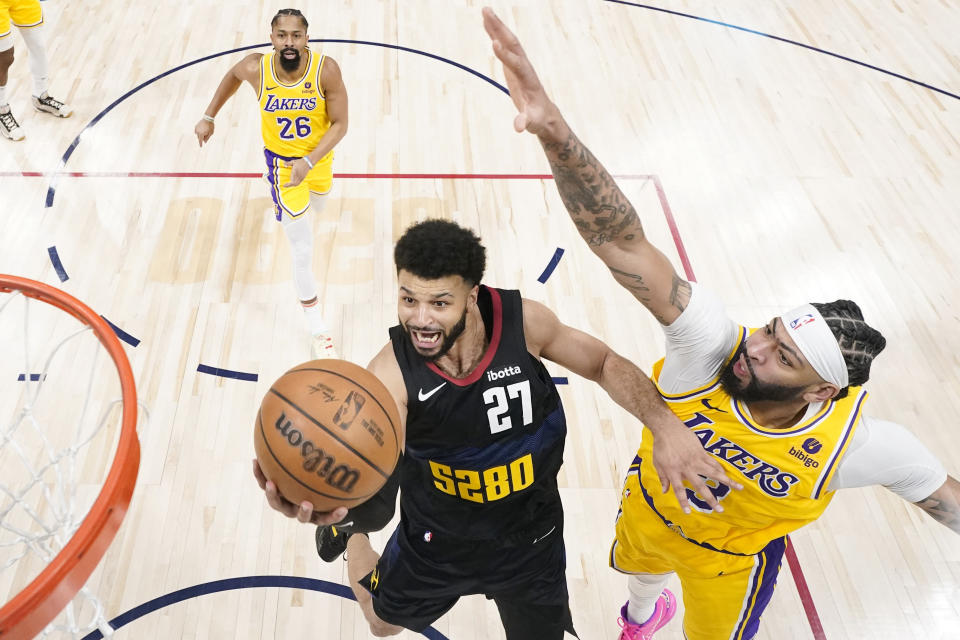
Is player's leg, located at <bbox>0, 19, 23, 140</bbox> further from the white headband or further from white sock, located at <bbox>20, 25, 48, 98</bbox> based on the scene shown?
the white headband

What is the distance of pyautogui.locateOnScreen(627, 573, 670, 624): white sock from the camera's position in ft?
10.1

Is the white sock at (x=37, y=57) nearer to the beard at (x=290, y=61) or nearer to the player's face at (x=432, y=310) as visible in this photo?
the beard at (x=290, y=61)

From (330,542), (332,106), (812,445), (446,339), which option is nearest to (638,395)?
(812,445)

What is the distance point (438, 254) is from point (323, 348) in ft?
6.99

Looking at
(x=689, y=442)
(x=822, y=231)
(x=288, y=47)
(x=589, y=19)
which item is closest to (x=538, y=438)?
(x=689, y=442)

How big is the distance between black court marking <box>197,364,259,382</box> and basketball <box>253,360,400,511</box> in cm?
210

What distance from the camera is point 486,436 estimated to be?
254cm

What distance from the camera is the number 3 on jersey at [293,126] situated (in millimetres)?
4238

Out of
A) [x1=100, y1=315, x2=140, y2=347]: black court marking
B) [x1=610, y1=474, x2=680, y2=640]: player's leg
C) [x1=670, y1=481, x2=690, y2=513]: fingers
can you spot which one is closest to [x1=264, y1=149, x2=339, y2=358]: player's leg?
[x1=100, y1=315, x2=140, y2=347]: black court marking

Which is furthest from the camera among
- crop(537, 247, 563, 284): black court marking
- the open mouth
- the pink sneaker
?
crop(537, 247, 563, 284): black court marking

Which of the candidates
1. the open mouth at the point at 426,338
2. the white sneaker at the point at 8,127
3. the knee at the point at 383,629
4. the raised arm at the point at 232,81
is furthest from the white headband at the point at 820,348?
the white sneaker at the point at 8,127

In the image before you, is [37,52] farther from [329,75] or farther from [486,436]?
[486,436]

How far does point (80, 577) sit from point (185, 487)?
1.65 m

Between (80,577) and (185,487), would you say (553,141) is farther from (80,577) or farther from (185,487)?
(185,487)
